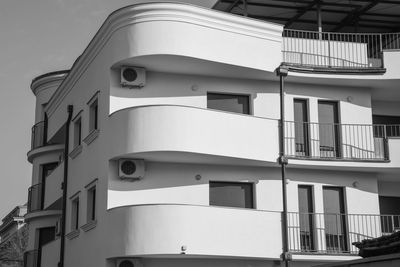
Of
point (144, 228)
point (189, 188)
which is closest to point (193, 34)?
point (189, 188)

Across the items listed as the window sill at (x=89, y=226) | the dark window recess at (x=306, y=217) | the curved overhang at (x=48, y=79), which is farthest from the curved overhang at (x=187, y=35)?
the curved overhang at (x=48, y=79)

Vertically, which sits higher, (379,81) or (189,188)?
(379,81)

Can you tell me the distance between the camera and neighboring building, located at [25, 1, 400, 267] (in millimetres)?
24250

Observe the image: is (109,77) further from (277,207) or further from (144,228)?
(277,207)

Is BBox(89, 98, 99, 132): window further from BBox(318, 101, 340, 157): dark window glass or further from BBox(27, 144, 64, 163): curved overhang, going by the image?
BBox(318, 101, 340, 157): dark window glass

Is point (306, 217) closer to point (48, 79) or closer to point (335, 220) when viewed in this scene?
point (335, 220)

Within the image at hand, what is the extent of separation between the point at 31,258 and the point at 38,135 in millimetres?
5691

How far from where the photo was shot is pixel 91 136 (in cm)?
2667

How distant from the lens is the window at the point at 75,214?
2836 cm

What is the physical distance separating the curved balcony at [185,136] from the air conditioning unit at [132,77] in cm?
116

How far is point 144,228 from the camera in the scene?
23.5 m

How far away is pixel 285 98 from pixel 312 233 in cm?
479

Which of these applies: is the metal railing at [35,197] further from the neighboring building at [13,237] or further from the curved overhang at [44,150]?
the neighboring building at [13,237]

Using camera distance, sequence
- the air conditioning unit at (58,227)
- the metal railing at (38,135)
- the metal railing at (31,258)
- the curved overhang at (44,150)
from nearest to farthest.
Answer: the air conditioning unit at (58,227) → the metal railing at (31,258) → the curved overhang at (44,150) → the metal railing at (38,135)
